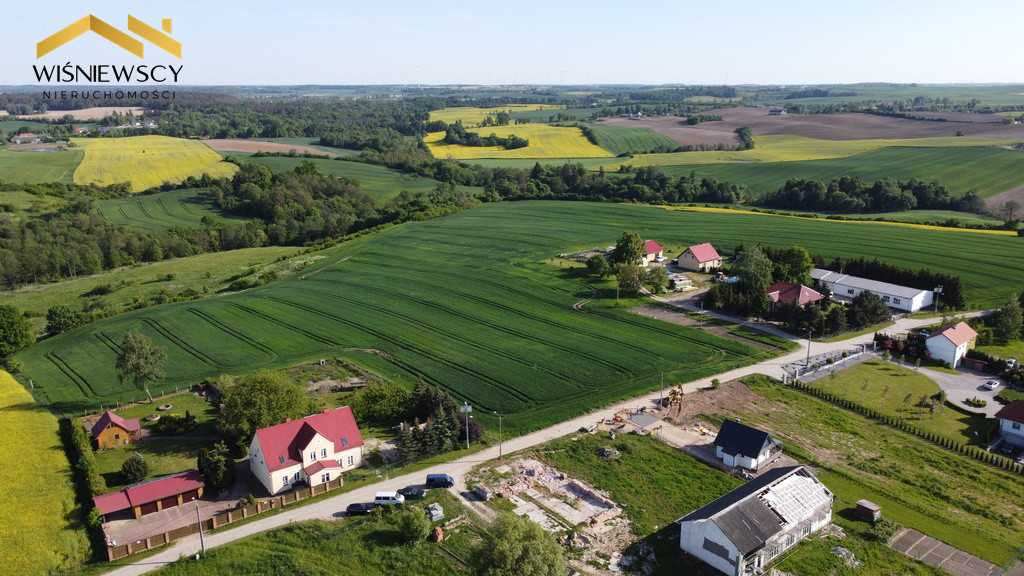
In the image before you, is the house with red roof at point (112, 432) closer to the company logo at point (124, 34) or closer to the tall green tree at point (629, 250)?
the company logo at point (124, 34)

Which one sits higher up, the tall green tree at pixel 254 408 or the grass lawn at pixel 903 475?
the tall green tree at pixel 254 408

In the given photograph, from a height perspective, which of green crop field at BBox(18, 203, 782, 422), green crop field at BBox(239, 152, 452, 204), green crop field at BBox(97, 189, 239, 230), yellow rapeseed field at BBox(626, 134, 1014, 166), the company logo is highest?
the company logo

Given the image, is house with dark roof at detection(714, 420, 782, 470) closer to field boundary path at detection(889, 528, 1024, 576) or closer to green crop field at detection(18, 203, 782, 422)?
field boundary path at detection(889, 528, 1024, 576)

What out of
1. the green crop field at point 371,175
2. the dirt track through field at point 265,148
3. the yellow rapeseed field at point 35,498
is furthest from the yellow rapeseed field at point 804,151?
the yellow rapeseed field at point 35,498

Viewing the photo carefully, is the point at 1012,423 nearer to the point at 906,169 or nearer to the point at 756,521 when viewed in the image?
the point at 756,521

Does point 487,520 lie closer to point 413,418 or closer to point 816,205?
point 413,418

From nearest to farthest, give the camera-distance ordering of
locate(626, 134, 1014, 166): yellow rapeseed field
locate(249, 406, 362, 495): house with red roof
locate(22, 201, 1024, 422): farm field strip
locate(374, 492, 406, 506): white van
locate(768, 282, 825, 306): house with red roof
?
locate(374, 492, 406, 506): white van
locate(249, 406, 362, 495): house with red roof
locate(22, 201, 1024, 422): farm field strip
locate(768, 282, 825, 306): house with red roof
locate(626, 134, 1014, 166): yellow rapeseed field

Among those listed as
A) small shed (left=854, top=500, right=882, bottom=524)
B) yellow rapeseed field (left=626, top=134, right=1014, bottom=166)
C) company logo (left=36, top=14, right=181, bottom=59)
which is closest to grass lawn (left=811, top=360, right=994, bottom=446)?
small shed (left=854, top=500, right=882, bottom=524)

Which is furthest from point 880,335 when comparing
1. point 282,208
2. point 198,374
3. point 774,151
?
point 774,151
